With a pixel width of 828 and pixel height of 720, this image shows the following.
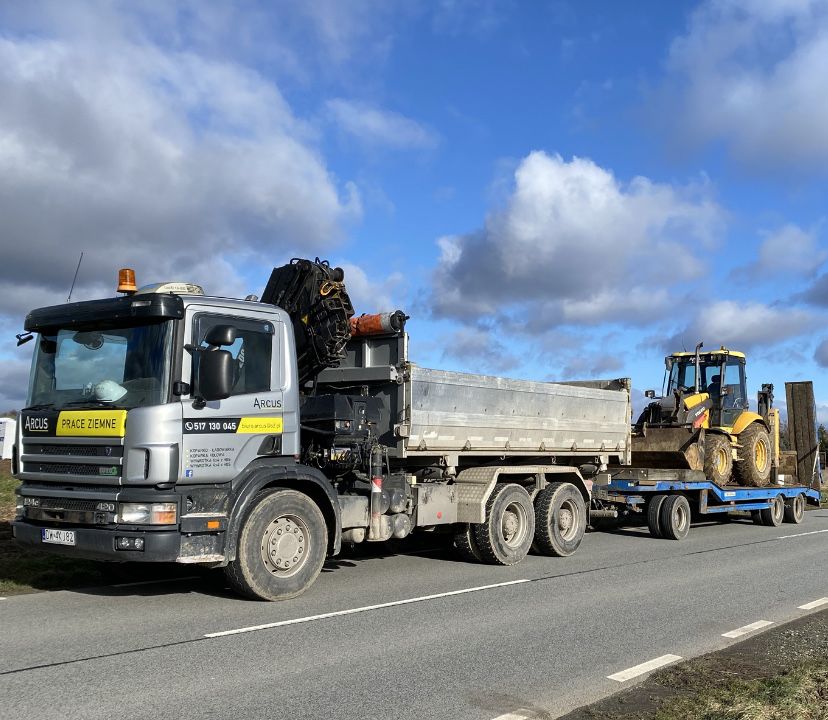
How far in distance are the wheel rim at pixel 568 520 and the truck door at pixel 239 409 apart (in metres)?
5.31

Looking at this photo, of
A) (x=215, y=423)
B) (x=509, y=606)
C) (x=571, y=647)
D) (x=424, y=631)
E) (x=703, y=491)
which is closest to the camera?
(x=571, y=647)

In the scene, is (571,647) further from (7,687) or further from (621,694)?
(7,687)

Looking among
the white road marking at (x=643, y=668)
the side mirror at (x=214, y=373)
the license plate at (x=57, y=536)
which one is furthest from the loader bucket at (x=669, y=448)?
the license plate at (x=57, y=536)

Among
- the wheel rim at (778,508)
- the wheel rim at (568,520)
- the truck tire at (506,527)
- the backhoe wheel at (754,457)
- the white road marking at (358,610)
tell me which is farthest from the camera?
the wheel rim at (778,508)

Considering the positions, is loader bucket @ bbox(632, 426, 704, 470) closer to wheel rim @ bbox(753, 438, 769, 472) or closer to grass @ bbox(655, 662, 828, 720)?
wheel rim @ bbox(753, 438, 769, 472)

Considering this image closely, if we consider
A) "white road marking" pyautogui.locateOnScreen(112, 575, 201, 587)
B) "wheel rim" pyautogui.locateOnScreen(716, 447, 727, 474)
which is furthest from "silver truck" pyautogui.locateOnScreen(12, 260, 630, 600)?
"wheel rim" pyautogui.locateOnScreen(716, 447, 727, 474)

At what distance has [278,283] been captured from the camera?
1001 cm

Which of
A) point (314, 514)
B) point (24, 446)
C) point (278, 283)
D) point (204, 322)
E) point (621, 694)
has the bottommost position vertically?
point (621, 694)

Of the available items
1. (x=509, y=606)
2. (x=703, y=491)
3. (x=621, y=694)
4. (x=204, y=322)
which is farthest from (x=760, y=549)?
(x=204, y=322)

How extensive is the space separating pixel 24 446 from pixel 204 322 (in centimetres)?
218

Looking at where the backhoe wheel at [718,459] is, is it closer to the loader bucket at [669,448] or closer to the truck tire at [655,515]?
the loader bucket at [669,448]

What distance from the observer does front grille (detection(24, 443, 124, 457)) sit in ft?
23.5

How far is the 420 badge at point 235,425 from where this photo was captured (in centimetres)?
734

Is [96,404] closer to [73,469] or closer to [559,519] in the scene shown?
[73,469]
